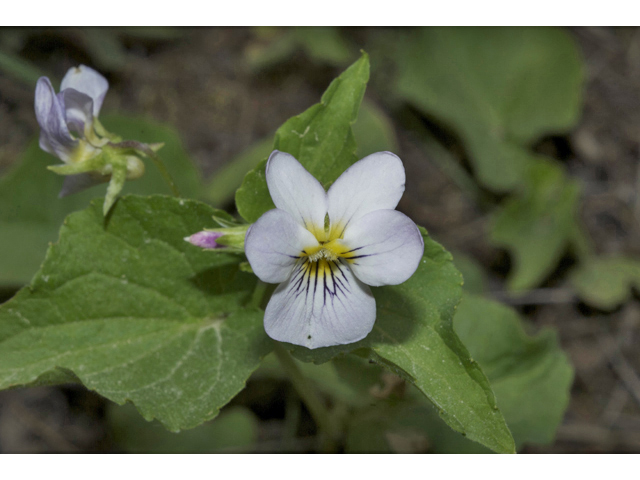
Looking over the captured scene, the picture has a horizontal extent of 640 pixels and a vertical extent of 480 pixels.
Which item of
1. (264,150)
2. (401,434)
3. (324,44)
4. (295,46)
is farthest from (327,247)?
(295,46)

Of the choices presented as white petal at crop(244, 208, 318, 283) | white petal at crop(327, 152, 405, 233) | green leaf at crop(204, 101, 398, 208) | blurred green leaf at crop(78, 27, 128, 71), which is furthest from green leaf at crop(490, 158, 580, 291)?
blurred green leaf at crop(78, 27, 128, 71)

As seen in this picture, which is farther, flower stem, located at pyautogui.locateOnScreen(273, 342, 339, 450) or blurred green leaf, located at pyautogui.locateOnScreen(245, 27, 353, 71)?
blurred green leaf, located at pyautogui.locateOnScreen(245, 27, 353, 71)

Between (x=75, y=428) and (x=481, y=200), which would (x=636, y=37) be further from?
(x=75, y=428)

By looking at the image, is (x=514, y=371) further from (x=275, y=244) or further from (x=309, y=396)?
(x=275, y=244)

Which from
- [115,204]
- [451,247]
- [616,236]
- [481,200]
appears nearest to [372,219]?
[115,204]

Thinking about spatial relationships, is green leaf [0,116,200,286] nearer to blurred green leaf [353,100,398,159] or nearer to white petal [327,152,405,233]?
blurred green leaf [353,100,398,159]
